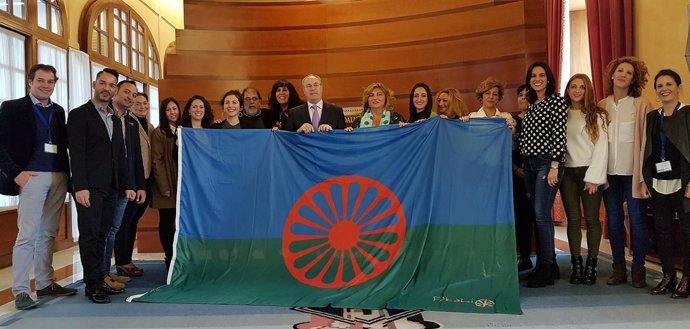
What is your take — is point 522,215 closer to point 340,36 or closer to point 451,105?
point 451,105

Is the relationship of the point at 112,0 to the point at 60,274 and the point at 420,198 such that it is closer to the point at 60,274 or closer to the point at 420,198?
the point at 60,274

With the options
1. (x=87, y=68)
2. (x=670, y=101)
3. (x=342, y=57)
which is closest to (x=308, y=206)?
(x=670, y=101)

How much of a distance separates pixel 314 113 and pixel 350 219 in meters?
0.84

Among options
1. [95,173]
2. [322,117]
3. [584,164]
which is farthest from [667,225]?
[95,173]

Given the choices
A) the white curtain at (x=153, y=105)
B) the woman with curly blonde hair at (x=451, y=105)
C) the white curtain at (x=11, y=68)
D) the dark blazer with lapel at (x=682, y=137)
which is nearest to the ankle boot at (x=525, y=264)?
the dark blazer with lapel at (x=682, y=137)

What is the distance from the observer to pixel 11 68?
4625mm

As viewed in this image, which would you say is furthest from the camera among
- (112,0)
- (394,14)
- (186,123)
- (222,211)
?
(112,0)

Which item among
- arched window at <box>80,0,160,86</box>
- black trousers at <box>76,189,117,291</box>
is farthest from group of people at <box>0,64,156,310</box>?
arched window at <box>80,0,160,86</box>

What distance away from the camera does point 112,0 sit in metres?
6.88

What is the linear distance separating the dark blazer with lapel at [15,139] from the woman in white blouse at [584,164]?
3358 mm

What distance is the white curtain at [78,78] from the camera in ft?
18.4

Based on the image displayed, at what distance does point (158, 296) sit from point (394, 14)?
13.2ft

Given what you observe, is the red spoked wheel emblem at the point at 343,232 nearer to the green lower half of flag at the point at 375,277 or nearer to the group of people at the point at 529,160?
the green lower half of flag at the point at 375,277

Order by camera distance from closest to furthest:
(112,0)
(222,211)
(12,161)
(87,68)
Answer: (12,161)
(222,211)
(87,68)
(112,0)
